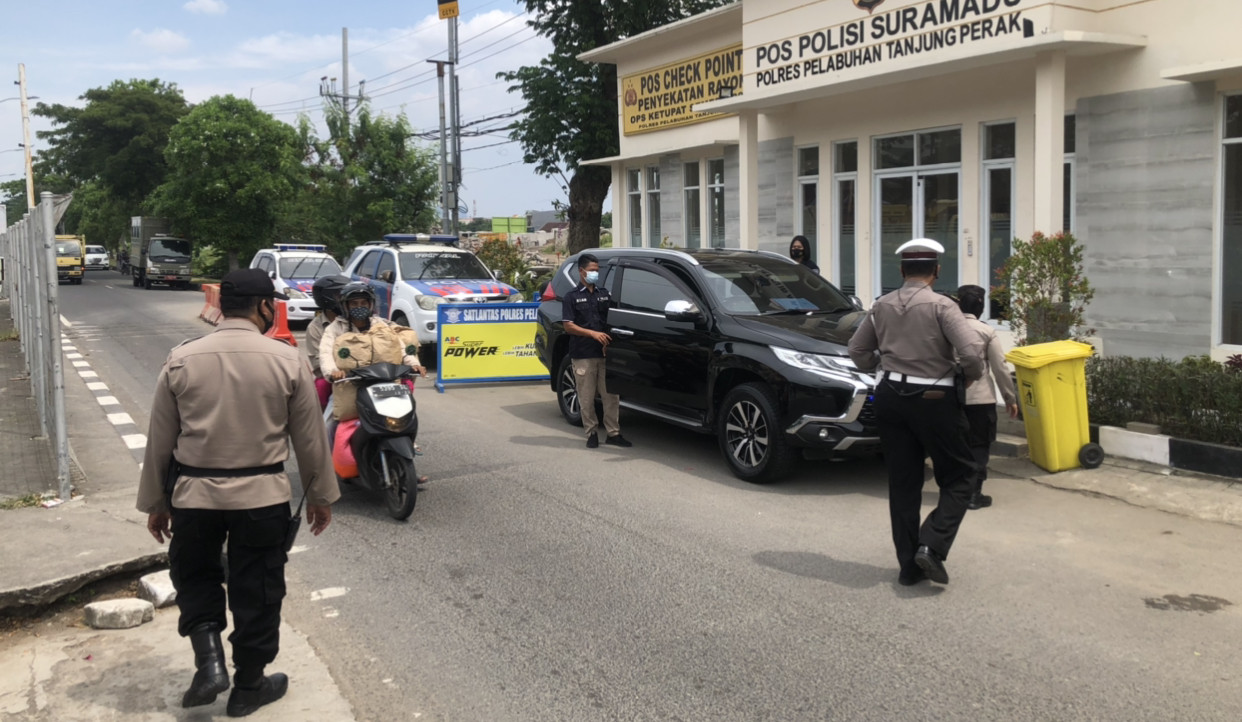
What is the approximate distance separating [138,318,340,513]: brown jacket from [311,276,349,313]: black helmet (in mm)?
3373

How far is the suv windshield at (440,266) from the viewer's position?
52.3ft

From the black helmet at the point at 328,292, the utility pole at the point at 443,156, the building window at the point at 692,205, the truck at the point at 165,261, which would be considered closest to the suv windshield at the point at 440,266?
the building window at the point at 692,205

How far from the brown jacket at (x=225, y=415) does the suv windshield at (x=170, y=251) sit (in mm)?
40059

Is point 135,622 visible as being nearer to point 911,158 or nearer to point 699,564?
point 699,564

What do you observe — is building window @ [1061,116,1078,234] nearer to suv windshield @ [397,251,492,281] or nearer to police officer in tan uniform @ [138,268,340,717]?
suv windshield @ [397,251,492,281]

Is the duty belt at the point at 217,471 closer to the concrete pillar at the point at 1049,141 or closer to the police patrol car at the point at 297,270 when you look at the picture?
the concrete pillar at the point at 1049,141

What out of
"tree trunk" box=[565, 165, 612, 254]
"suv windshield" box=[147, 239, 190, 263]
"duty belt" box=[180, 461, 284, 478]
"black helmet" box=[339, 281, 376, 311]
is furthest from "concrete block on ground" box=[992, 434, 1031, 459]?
"suv windshield" box=[147, 239, 190, 263]

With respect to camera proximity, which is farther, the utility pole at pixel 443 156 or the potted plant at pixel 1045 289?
the utility pole at pixel 443 156

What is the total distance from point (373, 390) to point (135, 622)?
236 cm

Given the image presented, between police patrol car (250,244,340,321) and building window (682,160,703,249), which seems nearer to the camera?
building window (682,160,703,249)

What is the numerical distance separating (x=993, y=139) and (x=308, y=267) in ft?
48.9

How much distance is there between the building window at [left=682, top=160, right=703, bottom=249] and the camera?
64.5 ft

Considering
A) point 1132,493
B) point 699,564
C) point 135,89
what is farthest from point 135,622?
point 135,89

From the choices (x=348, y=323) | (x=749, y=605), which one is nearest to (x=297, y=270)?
(x=348, y=323)
